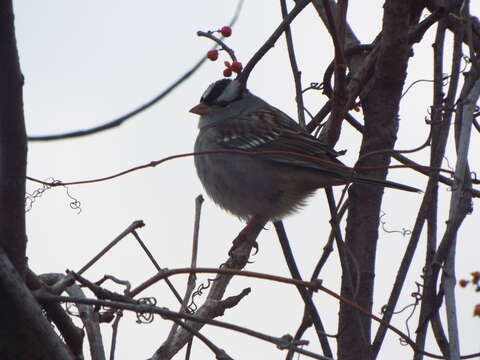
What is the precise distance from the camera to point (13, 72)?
1.14 meters

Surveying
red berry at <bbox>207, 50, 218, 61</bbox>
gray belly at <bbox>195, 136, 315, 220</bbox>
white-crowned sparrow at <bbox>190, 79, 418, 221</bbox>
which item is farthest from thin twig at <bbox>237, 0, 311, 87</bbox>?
gray belly at <bbox>195, 136, 315, 220</bbox>

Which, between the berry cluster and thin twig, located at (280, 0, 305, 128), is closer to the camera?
thin twig, located at (280, 0, 305, 128)

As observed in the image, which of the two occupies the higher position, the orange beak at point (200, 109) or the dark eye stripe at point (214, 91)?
the dark eye stripe at point (214, 91)

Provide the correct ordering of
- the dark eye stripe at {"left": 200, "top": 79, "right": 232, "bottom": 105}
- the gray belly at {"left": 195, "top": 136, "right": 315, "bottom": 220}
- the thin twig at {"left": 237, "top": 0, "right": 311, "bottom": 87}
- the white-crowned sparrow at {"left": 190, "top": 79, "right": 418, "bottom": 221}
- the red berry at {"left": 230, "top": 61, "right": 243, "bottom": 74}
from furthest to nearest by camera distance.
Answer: the dark eye stripe at {"left": 200, "top": 79, "right": 232, "bottom": 105} → the gray belly at {"left": 195, "top": 136, "right": 315, "bottom": 220} → the white-crowned sparrow at {"left": 190, "top": 79, "right": 418, "bottom": 221} → the red berry at {"left": 230, "top": 61, "right": 243, "bottom": 74} → the thin twig at {"left": 237, "top": 0, "right": 311, "bottom": 87}

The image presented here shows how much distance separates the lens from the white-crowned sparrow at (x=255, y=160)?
3359mm

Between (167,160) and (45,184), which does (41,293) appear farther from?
(45,184)

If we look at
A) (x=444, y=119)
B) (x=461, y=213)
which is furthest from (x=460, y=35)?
(x=461, y=213)

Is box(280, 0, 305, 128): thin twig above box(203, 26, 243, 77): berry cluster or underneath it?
underneath

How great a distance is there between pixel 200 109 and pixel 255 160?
2.52 feet

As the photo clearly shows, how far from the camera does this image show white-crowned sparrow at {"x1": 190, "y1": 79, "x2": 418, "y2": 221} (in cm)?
336

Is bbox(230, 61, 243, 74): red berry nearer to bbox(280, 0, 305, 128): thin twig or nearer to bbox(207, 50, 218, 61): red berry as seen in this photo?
bbox(207, 50, 218, 61): red berry

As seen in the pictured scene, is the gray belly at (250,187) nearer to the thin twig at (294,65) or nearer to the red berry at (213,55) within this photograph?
the red berry at (213,55)

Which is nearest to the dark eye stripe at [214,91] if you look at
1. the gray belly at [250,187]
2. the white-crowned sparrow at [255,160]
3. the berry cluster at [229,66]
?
the white-crowned sparrow at [255,160]

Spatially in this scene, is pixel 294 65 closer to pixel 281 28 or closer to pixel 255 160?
pixel 281 28
